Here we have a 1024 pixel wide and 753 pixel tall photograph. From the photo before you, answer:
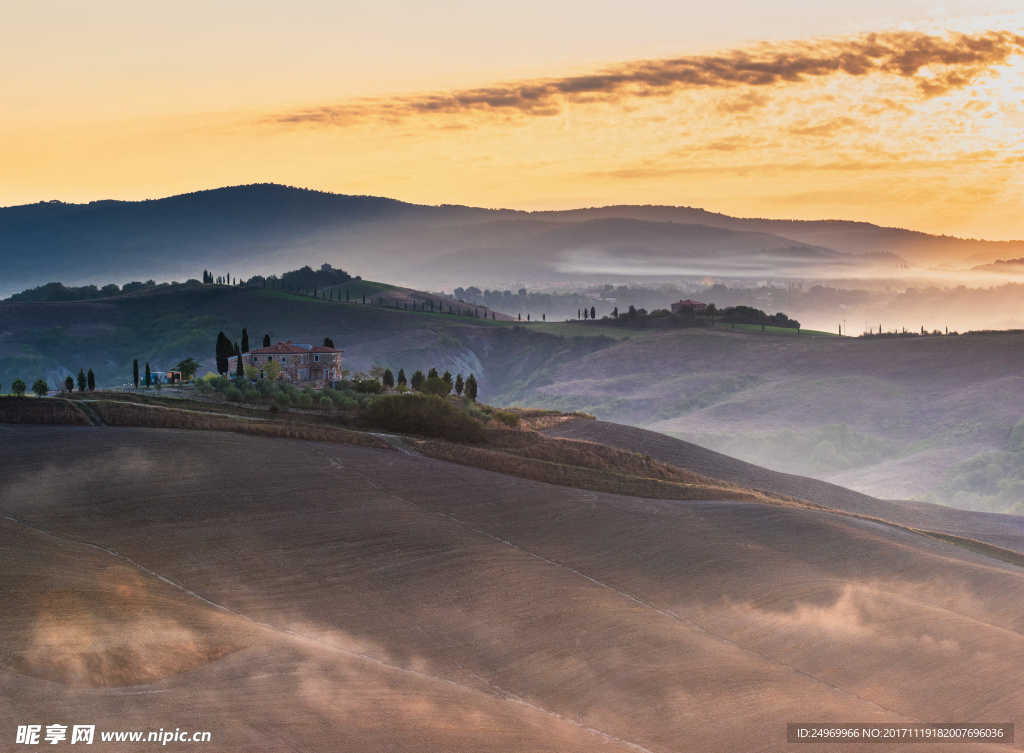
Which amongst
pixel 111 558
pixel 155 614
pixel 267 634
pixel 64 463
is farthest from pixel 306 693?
pixel 64 463

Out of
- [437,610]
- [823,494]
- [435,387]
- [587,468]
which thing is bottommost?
[823,494]

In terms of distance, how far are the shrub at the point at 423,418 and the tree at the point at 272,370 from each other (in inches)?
804

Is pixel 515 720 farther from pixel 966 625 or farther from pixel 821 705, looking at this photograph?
pixel 966 625

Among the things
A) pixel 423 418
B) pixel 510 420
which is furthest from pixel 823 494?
pixel 423 418

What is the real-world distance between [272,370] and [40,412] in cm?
3884

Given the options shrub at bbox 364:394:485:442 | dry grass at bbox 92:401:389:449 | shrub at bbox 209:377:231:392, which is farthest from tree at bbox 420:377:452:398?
dry grass at bbox 92:401:389:449

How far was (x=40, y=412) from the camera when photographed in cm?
7000

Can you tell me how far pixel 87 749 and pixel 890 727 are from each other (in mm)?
28402

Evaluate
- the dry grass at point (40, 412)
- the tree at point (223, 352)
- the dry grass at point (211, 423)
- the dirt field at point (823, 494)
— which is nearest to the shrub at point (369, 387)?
the tree at point (223, 352)

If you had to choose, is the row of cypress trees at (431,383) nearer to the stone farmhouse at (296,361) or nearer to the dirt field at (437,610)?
the stone farmhouse at (296,361)

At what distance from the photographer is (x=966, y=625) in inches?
1996

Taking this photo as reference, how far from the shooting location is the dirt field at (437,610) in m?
32.6

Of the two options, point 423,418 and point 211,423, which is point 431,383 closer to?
point 423,418

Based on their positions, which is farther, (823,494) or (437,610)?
(823,494)
